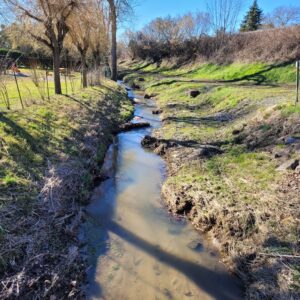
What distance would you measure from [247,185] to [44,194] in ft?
11.7

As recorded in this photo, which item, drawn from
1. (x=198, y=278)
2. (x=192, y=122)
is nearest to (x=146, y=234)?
(x=198, y=278)

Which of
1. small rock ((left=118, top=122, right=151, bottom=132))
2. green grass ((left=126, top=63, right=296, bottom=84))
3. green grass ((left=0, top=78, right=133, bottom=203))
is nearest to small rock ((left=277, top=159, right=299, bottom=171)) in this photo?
green grass ((left=0, top=78, right=133, bottom=203))

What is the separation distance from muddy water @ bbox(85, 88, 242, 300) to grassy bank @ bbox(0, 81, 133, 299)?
1.09 ft

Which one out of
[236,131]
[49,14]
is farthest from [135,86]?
[236,131]

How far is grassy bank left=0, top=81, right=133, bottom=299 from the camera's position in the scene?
3434 mm

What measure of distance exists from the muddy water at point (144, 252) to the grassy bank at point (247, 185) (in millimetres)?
291

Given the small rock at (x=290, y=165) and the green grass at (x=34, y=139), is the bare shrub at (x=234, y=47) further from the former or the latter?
the small rock at (x=290, y=165)

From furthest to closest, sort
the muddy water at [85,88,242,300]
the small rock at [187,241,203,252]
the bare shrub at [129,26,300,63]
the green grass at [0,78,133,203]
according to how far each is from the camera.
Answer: the bare shrub at [129,26,300,63], the green grass at [0,78,133,203], the small rock at [187,241,203,252], the muddy water at [85,88,242,300]

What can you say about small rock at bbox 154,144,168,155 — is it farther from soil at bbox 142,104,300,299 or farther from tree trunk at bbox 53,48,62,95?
tree trunk at bbox 53,48,62,95

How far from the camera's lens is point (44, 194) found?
477 centimetres

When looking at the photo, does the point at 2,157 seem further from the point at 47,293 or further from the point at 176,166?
the point at 176,166

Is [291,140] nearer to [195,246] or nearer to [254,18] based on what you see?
[195,246]

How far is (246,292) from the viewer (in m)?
3.54

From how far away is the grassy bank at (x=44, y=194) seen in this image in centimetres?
343
